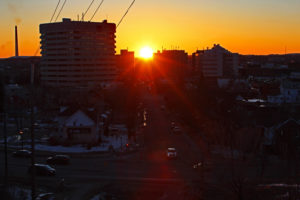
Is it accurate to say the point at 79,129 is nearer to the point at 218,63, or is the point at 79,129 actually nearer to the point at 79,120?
the point at 79,120

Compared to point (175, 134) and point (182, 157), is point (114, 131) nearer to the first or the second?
point (175, 134)

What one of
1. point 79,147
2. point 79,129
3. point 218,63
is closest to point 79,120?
point 79,129

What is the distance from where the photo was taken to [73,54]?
41.1m

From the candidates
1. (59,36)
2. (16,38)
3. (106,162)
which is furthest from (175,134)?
(16,38)

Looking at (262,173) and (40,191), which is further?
(262,173)

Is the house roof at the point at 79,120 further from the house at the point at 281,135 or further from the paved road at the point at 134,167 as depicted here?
the house at the point at 281,135

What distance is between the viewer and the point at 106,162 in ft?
37.1

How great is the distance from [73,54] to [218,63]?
70.6 ft

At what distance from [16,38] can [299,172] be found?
43723 mm

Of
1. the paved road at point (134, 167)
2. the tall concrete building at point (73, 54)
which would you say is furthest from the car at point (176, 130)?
the tall concrete building at point (73, 54)

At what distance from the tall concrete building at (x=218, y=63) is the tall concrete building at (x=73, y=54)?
16.4 m

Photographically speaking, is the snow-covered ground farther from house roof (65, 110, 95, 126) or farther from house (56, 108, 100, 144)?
house roof (65, 110, 95, 126)

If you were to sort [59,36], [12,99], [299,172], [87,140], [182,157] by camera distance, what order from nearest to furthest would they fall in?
[299,172] → [182,157] → [87,140] → [12,99] → [59,36]

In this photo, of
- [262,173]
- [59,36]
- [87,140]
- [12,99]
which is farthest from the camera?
[59,36]
